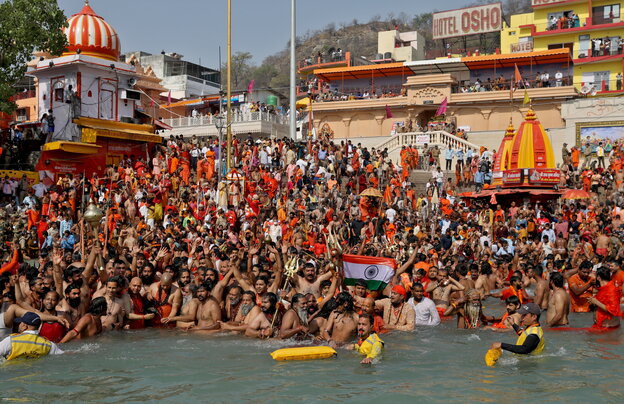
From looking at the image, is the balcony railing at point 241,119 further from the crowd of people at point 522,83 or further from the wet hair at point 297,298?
the wet hair at point 297,298

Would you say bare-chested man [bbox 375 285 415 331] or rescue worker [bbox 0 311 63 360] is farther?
bare-chested man [bbox 375 285 415 331]

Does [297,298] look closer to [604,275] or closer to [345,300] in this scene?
[345,300]

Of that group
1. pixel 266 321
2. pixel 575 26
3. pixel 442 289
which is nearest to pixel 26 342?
pixel 266 321

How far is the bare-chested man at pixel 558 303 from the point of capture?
34.7 feet

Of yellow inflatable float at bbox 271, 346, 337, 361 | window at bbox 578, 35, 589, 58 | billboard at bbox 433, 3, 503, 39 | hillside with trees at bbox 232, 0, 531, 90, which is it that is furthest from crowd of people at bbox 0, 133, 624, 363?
hillside with trees at bbox 232, 0, 531, 90

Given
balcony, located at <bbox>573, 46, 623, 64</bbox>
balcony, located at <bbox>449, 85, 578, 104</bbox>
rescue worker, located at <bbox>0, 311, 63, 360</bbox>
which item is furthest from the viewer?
balcony, located at <bbox>573, 46, 623, 64</bbox>

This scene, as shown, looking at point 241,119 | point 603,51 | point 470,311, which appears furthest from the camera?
point 603,51

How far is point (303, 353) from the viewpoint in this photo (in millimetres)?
9141

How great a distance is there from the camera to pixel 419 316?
11.2m

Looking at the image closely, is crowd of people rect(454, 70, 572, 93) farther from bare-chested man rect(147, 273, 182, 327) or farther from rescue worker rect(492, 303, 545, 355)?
rescue worker rect(492, 303, 545, 355)

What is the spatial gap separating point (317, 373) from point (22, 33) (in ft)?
57.5

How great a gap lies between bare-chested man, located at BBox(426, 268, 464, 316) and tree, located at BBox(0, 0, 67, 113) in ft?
51.7

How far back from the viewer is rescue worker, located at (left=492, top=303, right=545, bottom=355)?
8.27 m

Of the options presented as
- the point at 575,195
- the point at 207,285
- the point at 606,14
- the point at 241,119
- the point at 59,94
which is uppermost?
the point at 606,14
